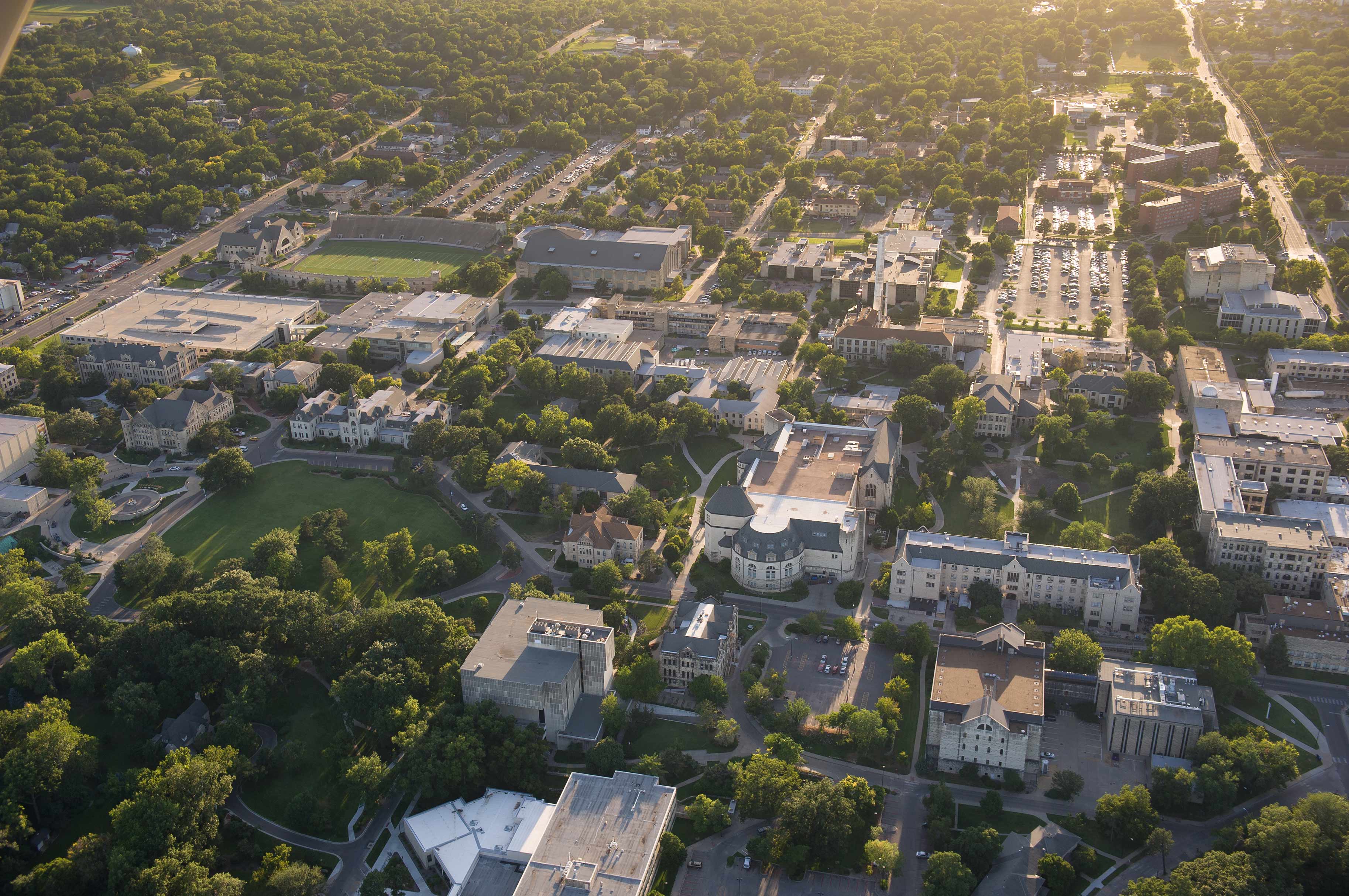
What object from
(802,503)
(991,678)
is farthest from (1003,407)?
(991,678)

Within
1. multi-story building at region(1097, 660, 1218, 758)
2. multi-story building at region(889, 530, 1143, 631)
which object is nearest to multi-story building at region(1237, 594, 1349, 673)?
multi-story building at region(889, 530, 1143, 631)

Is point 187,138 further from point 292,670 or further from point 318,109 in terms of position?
point 292,670

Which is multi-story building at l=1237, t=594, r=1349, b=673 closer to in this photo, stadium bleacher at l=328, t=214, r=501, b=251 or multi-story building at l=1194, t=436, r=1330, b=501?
multi-story building at l=1194, t=436, r=1330, b=501

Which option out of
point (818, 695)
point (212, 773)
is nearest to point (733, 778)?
point (818, 695)

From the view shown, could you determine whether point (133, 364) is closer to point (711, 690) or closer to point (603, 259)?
point (603, 259)

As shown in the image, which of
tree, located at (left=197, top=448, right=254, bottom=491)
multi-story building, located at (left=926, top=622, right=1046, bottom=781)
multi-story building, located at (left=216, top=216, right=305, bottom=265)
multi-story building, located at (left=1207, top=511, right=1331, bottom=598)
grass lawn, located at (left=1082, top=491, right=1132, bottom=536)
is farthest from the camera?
multi-story building, located at (left=216, top=216, right=305, bottom=265)

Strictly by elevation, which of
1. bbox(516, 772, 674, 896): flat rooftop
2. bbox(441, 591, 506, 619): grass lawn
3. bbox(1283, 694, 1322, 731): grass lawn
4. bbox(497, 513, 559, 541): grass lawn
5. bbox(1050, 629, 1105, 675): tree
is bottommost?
bbox(1283, 694, 1322, 731): grass lawn

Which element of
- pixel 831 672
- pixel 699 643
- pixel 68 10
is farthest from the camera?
pixel 68 10
